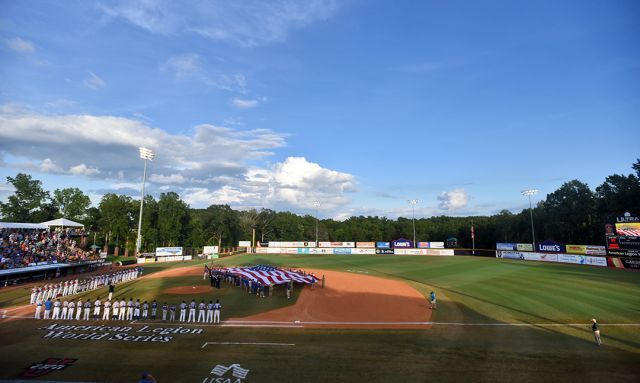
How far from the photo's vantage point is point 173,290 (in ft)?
111

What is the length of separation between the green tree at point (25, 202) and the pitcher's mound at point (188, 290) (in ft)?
258

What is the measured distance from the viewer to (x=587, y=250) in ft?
186

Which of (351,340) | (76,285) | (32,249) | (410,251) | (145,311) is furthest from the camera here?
(410,251)

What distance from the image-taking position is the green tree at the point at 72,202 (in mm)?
89938

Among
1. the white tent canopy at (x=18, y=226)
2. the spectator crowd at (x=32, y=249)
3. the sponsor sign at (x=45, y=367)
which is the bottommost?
the sponsor sign at (x=45, y=367)

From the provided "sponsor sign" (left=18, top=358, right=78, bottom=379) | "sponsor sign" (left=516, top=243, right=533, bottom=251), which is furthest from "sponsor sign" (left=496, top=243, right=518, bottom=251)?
"sponsor sign" (left=18, top=358, right=78, bottom=379)

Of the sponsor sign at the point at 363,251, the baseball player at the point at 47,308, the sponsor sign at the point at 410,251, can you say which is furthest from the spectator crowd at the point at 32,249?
the sponsor sign at the point at 410,251

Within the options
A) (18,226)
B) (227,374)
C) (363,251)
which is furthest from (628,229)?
(18,226)

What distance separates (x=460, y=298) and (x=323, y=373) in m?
20.4

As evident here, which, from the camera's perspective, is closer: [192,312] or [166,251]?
[192,312]

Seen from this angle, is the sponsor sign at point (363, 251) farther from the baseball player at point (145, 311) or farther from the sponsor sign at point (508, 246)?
the baseball player at point (145, 311)

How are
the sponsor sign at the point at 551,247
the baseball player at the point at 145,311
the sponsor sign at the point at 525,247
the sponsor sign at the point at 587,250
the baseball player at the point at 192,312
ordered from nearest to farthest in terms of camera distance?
the baseball player at the point at 192,312 < the baseball player at the point at 145,311 < the sponsor sign at the point at 587,250 < the sponsor sign at the point at 551,247 < the sponsor sign at the point at 525,247

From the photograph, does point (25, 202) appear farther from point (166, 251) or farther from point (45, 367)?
point (45, 367)

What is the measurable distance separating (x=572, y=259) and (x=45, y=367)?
72.0 m
